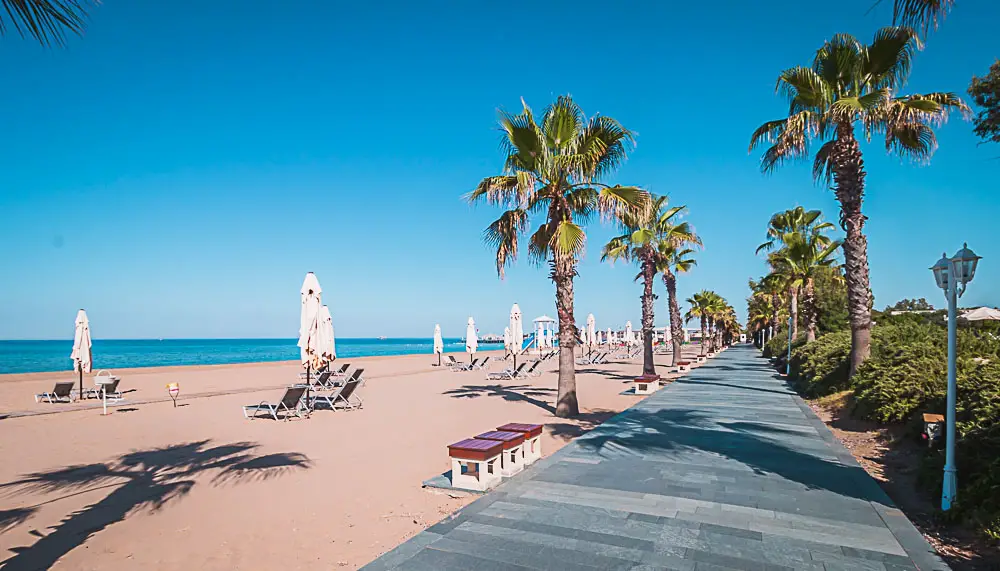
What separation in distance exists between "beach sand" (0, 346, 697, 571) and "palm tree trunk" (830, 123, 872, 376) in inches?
189

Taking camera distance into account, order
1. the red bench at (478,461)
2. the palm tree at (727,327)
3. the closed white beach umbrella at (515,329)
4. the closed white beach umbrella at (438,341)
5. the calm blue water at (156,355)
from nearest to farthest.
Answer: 1. the red bench at (478,461)
2. the closed white beach umbrella at (515,329)
3. the closed white beach umbrella at (438,341)
4. the calm blue water at (156,355)
5. the palm tree at (727,327)

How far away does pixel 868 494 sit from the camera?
5.16 meters

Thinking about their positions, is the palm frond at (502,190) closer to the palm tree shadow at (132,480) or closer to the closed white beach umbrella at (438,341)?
the palm tree shadow at (132,480)

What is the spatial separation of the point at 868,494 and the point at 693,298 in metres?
45.3

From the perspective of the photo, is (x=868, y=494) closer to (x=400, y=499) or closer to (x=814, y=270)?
(x=400, y=499)

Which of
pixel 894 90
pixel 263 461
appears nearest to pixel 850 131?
pixel 894 90

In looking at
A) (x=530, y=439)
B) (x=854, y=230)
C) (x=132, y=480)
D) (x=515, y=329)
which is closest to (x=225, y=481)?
(x=132, y=480)

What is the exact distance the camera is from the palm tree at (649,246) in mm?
17922

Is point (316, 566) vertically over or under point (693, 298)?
under

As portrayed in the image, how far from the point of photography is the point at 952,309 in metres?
4.69

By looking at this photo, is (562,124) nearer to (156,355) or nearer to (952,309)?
(952,309)

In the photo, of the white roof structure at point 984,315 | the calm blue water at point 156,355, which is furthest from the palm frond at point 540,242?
the calm blue water at point 156,355

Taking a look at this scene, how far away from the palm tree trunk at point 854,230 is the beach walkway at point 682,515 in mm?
3831

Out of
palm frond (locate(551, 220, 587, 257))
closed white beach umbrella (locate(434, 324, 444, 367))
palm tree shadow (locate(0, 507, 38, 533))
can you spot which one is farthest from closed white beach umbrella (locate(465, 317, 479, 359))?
palm tree shadow (locate(0, 507, 38, 533))
